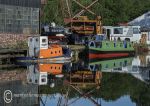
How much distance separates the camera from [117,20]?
9375 cm

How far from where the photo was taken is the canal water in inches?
989

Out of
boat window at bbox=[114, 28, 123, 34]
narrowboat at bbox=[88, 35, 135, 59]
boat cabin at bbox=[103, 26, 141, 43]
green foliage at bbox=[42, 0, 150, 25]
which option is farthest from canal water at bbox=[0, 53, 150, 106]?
green foliage at bbox=[42, 0, 150, 25]

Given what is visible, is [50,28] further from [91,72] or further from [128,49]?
[91,72]

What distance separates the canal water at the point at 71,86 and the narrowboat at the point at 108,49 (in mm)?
11600

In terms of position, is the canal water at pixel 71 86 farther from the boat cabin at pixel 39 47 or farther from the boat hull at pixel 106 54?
the boat hull at pixel 106 54

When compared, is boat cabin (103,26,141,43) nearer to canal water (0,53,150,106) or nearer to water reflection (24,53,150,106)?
water reflection (24,53,150,106)

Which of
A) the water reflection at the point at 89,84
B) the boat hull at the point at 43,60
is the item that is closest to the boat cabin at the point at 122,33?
the boat hull at the point at 43,60

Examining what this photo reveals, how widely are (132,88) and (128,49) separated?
112ft

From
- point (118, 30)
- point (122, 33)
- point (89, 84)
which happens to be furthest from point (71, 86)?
point (122, 33)

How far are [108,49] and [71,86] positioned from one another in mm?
28197

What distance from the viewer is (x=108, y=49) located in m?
59.8

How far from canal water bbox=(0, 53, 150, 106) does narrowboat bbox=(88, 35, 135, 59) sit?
11.6 m

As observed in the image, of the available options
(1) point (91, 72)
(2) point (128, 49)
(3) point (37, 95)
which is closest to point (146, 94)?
(3) point (37, 95)

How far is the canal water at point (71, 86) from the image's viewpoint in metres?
25.1
